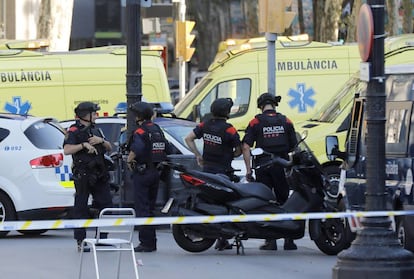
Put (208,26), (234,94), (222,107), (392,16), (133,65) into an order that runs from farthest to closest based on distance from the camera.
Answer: (208,26) < (392,16) < (234,94) < (133,65) < (222,107)

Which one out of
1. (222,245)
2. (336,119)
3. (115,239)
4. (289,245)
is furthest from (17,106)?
(115,239)

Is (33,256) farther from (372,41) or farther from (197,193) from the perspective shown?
(372,41)

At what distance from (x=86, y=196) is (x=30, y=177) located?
189cm

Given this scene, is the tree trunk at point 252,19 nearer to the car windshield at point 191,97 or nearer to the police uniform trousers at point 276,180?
the car windshield at point 191,97

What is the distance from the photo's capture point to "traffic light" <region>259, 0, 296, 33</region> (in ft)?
49.0

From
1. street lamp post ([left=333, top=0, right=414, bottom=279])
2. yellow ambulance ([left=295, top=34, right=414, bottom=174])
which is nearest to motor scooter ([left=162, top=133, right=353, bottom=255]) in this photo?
street lamp post ([left=333, top=0, right=414, bottom=279])

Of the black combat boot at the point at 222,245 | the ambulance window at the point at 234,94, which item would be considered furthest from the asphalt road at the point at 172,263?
the ambulance window at the point at 234,94

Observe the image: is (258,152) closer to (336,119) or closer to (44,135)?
(44,135)

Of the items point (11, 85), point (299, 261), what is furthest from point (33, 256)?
point (11, 85)

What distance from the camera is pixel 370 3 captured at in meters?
9.98

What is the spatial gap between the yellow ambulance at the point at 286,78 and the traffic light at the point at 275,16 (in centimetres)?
498

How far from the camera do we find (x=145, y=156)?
1273 cm

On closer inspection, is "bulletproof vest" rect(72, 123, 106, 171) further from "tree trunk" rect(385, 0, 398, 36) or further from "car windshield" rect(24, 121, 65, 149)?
"tree trunk" rect(385, 0, 398, 36)

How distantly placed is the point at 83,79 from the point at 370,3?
11.4 metres
